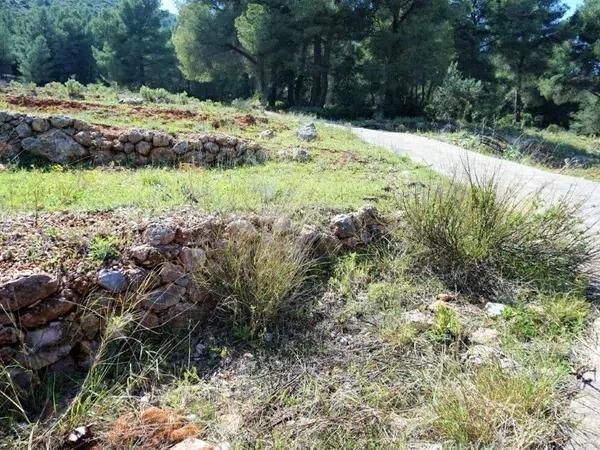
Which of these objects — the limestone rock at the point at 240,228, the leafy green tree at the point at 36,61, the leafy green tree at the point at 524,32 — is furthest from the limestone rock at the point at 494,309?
the leafy green tree at the point at 36,61

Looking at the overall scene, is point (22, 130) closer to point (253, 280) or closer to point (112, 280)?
point (112, 280)

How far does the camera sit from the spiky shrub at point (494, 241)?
11.8 ft

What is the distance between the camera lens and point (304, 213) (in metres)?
3.92

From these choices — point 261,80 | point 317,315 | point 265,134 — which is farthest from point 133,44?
point 317,315

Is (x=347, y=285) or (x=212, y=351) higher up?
(x=347, y=285)

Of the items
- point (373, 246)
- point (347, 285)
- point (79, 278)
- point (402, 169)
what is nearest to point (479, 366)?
point (347, 285)

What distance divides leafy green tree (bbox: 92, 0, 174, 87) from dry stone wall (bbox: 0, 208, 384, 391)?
31536 mm

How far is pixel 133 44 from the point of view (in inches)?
1241

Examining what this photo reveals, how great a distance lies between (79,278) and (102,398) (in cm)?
75

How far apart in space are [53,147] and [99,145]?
586mm

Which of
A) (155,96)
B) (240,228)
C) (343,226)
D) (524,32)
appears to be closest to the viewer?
(240,228)

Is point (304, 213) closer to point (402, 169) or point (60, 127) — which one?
point (402, 169)

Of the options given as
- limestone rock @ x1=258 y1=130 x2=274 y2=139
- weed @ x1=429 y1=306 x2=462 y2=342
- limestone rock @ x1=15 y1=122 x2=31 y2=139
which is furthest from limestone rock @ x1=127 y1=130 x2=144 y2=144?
weed @ x1=429 y1=306 x2=462 y2=342

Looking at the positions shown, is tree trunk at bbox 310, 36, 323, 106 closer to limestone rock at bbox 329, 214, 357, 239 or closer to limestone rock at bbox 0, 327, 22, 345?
limestone rock at bbox 329, 214, 357, 239
